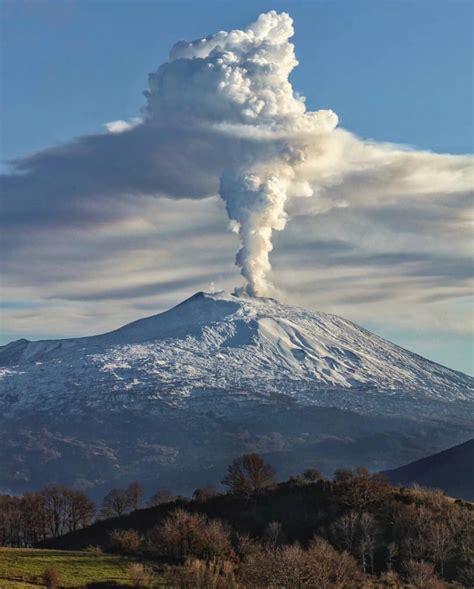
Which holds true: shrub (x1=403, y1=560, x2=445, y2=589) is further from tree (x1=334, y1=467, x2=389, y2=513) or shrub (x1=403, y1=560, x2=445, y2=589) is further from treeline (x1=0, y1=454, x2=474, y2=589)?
tree (x1=334, y1=467, x2=389, y2=513)

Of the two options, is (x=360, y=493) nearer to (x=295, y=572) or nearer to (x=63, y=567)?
(x=63, y=567)

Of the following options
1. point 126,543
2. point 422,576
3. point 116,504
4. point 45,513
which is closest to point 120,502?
point 116,504

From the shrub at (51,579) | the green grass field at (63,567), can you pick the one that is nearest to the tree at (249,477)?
the green grass field at (63,567)

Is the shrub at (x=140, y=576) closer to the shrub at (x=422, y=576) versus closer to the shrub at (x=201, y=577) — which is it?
the shrub at (x=201, y=577)

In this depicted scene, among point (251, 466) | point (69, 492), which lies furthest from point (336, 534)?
point (69, 492)

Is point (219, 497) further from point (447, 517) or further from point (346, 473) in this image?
point (447, 517)

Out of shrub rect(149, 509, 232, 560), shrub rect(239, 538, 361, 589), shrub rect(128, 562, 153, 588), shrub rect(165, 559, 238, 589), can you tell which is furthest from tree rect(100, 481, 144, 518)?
shrub rect(239, 538, 361, 589)
